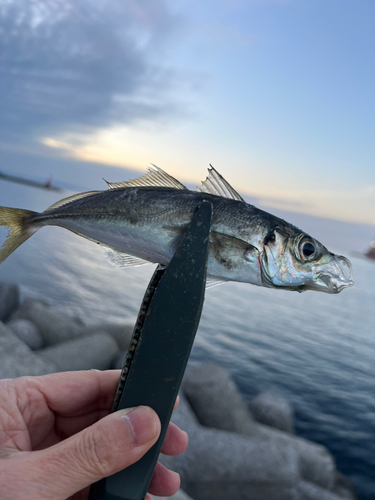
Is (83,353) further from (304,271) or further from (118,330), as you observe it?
(304,271)

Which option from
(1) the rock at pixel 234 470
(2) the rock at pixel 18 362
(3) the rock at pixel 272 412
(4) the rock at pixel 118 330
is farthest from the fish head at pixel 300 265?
(4) the rock at pixel 118 330

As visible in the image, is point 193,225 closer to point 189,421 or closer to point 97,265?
point 189,421

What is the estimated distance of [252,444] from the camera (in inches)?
149

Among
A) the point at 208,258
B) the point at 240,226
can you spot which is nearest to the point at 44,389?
the point at 208,258

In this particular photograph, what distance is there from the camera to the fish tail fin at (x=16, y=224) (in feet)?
3.63

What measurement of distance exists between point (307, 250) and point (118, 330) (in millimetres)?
5038

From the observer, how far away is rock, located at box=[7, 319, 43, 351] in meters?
5.38

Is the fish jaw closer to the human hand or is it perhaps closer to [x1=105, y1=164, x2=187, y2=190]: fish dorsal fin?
[x1=105, y1=164, x2=187, y2=190]: fish dorsal fin

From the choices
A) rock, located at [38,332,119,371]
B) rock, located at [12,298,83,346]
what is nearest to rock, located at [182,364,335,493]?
rock, located at [38,332,119,371]

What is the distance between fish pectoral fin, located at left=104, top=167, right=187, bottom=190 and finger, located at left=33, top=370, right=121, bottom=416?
109cm

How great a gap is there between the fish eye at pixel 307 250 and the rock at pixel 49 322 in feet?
17.2

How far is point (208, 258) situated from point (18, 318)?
572cm

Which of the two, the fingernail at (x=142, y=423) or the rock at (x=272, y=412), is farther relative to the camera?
the rock at (x=272, y=412)

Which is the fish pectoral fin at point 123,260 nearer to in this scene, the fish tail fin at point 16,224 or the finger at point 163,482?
the fish tail fin at point 16,224
